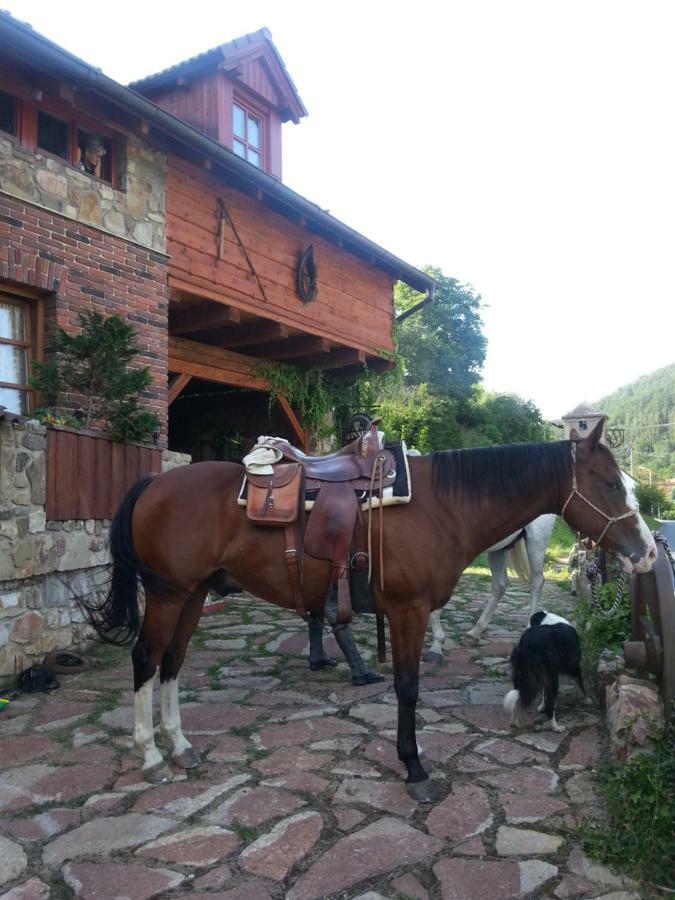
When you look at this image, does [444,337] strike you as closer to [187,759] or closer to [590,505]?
[590,505]

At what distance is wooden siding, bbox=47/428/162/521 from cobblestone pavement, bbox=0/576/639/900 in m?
1.41

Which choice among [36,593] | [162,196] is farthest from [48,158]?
[36,593]

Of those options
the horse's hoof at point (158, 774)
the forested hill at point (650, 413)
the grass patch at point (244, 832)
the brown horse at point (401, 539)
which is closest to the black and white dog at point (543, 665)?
the brown horse at point (401, 539)

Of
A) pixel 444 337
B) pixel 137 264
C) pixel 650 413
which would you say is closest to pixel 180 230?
pixel 137 264

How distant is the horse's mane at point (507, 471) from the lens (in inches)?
135

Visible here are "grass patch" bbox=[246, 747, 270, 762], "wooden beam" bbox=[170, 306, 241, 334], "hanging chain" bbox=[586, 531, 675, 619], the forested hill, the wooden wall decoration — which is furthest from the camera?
the forested hill

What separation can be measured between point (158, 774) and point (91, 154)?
20.1 feet

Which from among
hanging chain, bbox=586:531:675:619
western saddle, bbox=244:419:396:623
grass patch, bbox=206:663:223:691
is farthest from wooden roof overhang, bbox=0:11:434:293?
hanging chain, bbox=586:531:675:619

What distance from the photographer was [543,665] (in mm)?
3871

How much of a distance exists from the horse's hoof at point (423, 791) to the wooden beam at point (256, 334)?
7.23 metres

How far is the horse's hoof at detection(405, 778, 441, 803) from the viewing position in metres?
3.05

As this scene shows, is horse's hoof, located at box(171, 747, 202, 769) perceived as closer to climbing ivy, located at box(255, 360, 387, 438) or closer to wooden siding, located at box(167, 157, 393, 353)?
wooden siding, located at box(167, 157, 393, 353)

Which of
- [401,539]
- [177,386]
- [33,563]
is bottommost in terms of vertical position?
[33,563]

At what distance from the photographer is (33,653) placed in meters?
5.08
